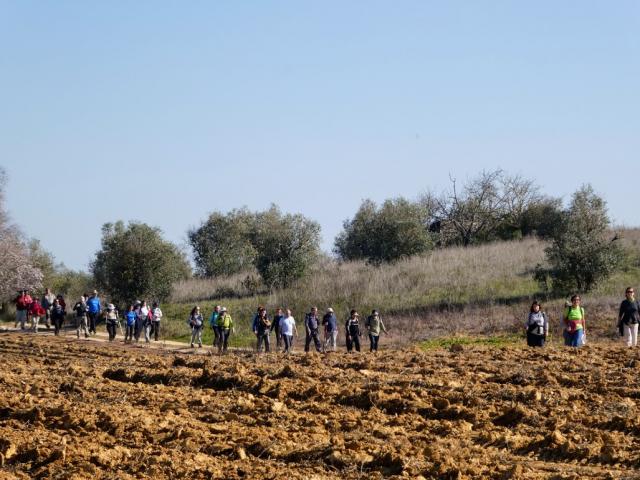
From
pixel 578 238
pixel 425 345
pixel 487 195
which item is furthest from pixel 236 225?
pixel 425 345

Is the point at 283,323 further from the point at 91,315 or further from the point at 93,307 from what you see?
the point at 91,315

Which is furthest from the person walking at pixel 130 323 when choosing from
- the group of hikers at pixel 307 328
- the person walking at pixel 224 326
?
the person walking at pixel 224 326

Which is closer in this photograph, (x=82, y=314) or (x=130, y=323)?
(x=130, y=323)

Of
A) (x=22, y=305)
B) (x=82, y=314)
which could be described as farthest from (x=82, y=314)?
(x=22, y=305)

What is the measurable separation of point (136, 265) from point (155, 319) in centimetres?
881

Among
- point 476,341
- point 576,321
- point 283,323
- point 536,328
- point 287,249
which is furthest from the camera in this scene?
point 287,249

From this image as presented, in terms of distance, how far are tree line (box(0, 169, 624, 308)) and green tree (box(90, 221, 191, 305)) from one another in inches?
1.6

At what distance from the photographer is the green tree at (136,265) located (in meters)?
42.5

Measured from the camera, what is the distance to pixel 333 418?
581 inches

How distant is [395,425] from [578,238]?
2308 cm

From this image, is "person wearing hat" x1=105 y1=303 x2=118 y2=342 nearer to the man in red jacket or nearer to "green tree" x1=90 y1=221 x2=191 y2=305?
the man in red jacket

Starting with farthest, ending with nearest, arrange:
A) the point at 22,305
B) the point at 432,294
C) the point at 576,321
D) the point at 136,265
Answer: the point at 136,265 < the point at 432,294 < the point at 22,305 < the point at 576,321

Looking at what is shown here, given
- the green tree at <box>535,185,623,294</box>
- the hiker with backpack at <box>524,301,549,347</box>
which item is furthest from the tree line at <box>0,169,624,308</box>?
the hiker with backpack at <box>524,301,549,347</box>

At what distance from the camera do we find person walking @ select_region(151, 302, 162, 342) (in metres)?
34.1
